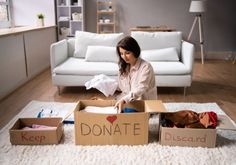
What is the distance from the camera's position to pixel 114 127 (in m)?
1.86

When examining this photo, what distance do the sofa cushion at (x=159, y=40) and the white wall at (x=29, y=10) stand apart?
260 cm

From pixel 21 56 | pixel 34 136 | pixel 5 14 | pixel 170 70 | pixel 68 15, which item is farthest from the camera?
pixel 68 15

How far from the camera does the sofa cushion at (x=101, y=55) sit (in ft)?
11.4

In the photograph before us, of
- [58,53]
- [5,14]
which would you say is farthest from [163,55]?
[5,14]

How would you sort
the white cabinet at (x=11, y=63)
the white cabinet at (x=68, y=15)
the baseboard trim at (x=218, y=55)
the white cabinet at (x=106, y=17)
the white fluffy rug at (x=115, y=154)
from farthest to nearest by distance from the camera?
the baseboard trim at (x=218, y=55) → the white cabinet at (x=106, y=17) → the white cabinet at (x=68, y=15) → the white cabinet at (x=11, y=63) → the white fluffy rug at (x=115, y=154)

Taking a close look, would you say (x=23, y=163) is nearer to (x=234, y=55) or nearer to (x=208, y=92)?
(x=208, y=92)

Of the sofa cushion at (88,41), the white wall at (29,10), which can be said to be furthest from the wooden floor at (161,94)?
the white wall at (29,10)

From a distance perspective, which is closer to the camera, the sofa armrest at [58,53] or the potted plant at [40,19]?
the sofa armrest at [58,53]

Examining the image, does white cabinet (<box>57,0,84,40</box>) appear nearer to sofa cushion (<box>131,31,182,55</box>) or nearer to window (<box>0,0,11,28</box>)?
window (<box>0,0,11,28</box>)

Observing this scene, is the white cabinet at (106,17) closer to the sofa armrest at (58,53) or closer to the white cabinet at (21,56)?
the white cabinet at (21,56)

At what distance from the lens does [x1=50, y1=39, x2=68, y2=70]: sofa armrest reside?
3.17 meters

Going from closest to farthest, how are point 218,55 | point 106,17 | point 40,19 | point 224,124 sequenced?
point 224,124 < point 40,19 < point 106,17 < point 218,55

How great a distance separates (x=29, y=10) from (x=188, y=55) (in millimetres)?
3733

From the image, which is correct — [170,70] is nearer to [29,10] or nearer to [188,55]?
[188,55]
